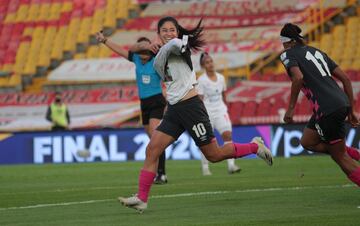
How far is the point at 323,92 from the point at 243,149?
122 cm

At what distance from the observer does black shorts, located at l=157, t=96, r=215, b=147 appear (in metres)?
11.3

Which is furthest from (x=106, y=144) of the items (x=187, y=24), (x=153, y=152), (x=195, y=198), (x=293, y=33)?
(x=293, y=33)

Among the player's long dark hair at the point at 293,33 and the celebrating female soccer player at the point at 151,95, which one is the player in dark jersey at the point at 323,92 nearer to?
the player's long dark hair at the point at 293,33

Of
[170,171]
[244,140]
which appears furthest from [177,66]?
[244,140]

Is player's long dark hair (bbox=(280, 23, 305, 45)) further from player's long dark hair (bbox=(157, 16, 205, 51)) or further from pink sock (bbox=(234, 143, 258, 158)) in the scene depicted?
pink sock (bbox=(234, 143, 258, 158))

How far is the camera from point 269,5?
1594 inches

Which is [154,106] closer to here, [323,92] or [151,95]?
[151,95]

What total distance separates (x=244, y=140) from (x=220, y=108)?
7001mm

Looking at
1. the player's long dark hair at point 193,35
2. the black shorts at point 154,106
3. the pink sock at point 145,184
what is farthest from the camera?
the black shorts at point 154,106

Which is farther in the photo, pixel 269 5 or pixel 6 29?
pixel 6 29

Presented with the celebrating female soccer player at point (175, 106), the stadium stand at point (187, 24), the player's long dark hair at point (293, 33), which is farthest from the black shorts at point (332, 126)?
the stadium stand at point (187, 24)

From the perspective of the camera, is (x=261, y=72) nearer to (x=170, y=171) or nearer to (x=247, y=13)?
(x=247, y=13)

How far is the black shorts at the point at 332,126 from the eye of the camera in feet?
37.1

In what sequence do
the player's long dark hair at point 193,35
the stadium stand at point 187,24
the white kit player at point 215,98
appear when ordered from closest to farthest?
the player's long dark hair at point 193,35 → the white kit player at point 215,98 → the stadium stand at point 187,24
